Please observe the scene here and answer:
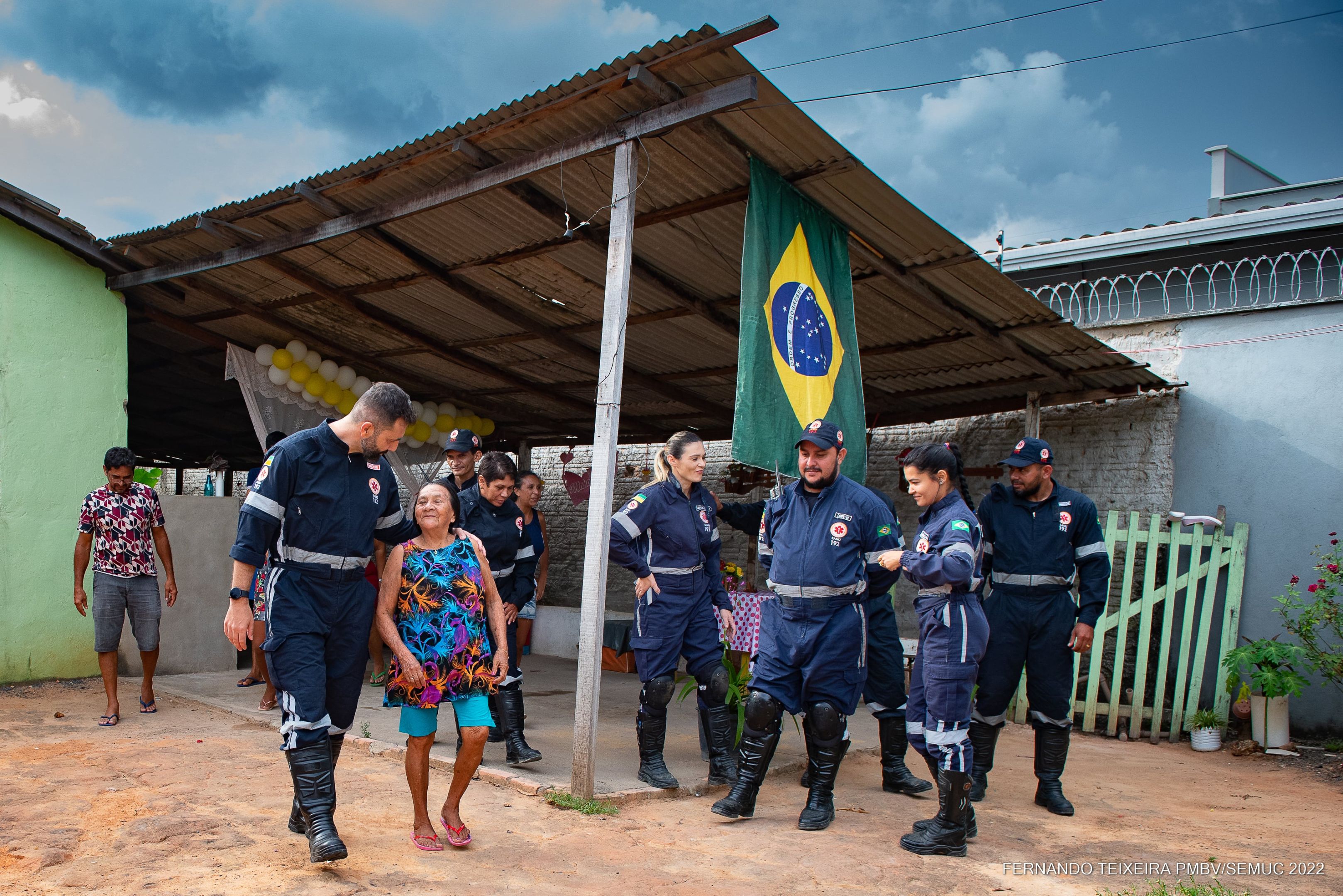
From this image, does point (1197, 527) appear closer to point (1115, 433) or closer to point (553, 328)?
point (1115, 433)

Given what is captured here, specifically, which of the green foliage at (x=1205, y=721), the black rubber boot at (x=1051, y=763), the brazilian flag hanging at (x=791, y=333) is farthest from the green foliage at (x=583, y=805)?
the green foliage at (x=1205, y=721)

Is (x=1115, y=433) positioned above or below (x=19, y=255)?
below

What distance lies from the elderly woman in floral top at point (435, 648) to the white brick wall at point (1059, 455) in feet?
19.7

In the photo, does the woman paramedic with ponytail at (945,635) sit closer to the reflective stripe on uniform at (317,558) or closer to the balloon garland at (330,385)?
the reflective stripe on uniform at (317,558)

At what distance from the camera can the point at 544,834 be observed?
12.9 feet

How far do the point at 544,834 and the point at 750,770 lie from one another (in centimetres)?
99

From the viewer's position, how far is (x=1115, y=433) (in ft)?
28.2

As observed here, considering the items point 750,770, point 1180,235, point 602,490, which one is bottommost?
point 750,770

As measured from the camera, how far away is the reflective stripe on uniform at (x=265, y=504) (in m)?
3.36

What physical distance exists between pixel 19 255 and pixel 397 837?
20.8 ft

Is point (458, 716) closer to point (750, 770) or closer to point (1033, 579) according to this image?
point (750, 770)

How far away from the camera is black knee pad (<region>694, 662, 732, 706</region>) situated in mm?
4859

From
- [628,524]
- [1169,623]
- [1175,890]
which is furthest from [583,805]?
[1169,623]

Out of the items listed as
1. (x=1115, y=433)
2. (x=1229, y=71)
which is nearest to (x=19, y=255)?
(x=1115, y=433)
